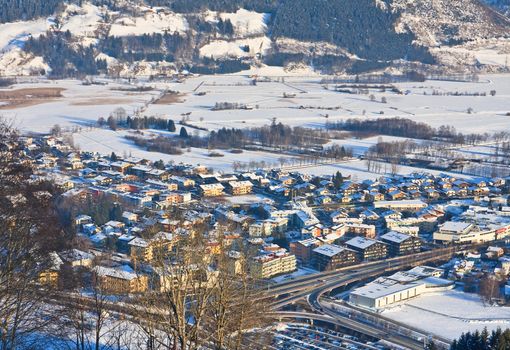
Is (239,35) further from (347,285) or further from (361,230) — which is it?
(347,285)

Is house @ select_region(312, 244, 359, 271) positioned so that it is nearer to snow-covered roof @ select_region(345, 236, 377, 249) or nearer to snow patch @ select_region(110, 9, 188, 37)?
snow-covered roof @ select_region(345, 236, 377, 249)

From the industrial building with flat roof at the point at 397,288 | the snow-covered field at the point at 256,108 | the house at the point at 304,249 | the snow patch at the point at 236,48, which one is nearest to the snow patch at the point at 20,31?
the snow-covered field at the point at 256,108

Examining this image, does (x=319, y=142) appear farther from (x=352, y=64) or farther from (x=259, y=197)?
(x=352, y=64)

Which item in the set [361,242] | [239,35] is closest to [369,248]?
[361,242]

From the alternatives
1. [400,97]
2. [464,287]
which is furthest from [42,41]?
[464,287]

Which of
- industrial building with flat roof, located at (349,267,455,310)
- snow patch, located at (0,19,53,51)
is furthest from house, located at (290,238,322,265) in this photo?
snow patch, located at (0,19,53,51)

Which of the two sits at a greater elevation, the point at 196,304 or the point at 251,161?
the point at 196,304
